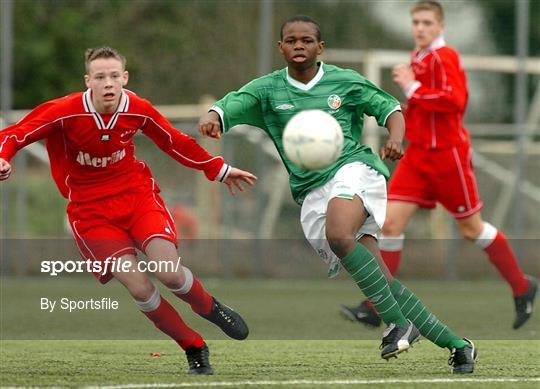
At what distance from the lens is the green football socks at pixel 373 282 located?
5910mm

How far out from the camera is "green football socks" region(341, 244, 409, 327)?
591cm

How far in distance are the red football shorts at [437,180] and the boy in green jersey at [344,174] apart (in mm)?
2577

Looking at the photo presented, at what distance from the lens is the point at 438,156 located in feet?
29.8

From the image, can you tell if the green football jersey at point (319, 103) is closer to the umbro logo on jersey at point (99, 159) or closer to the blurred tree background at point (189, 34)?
the umbro logo on jersey at point (99, 159)

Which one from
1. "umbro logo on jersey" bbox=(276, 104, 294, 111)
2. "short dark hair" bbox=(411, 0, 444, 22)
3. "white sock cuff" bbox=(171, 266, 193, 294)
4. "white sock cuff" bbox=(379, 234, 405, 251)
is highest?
"short dark hair" bbox=(411, 0, 444, 22)

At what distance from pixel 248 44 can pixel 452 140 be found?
18.1ft

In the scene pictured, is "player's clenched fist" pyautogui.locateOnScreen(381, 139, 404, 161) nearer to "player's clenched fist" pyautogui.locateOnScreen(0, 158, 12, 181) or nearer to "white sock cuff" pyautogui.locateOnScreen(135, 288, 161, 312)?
"white sock cuff" pyautogui.locateOnScreen(135, 288, 161, 312)

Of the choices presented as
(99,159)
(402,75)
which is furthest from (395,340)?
(402,75)

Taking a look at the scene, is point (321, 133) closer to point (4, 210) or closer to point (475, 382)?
point (475, 382)

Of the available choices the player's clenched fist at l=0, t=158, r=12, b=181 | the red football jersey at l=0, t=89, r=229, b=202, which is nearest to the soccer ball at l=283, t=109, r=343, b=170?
the red football jersey at l=0, t=89, r=229, b=202

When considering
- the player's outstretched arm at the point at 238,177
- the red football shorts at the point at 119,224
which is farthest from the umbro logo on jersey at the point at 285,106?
the red football shorts at the point at 119,224

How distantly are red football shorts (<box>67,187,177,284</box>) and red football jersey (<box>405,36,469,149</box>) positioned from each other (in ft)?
9.65

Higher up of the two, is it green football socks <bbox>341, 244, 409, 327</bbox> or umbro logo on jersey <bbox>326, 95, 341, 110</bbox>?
umbro logo on jersey <bbox>326, 95, 341, 110</bbox>

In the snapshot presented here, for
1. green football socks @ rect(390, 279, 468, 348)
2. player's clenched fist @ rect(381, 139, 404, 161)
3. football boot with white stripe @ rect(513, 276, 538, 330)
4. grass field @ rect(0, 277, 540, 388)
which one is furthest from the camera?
football boot with white stripe @ rect(513, 276, 538, 330)
